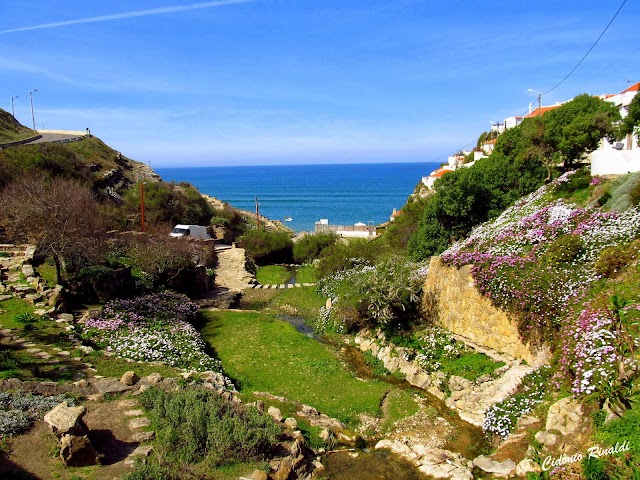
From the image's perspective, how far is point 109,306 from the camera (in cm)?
2122

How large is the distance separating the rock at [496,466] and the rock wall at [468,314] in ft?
16.8

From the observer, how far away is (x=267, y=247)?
49.2m

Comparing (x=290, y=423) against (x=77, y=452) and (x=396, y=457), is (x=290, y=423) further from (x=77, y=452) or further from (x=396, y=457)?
(x=77, y=452)

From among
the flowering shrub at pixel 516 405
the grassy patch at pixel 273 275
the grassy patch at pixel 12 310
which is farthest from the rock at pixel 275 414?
the grassy patch at pixel 273 275

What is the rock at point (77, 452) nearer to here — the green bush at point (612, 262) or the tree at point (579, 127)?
the green bush at point (612, 262)

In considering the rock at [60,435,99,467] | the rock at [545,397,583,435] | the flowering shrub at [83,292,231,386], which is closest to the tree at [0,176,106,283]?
the flowering shrub at [83,292,231,386]

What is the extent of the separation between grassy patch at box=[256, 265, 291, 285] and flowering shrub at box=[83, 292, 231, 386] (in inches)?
642

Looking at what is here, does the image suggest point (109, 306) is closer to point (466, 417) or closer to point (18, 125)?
point (466, 417)

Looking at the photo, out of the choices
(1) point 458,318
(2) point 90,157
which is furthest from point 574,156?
(2) point 90,157

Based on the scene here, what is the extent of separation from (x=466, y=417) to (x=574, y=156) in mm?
22506

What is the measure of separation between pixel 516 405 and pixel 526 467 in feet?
12.5

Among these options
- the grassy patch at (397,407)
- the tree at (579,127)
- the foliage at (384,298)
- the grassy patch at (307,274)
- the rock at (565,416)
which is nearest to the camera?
the rock at (565,416)

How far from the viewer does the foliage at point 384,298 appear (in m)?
21.4

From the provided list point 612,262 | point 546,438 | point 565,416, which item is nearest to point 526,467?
point 546,438
